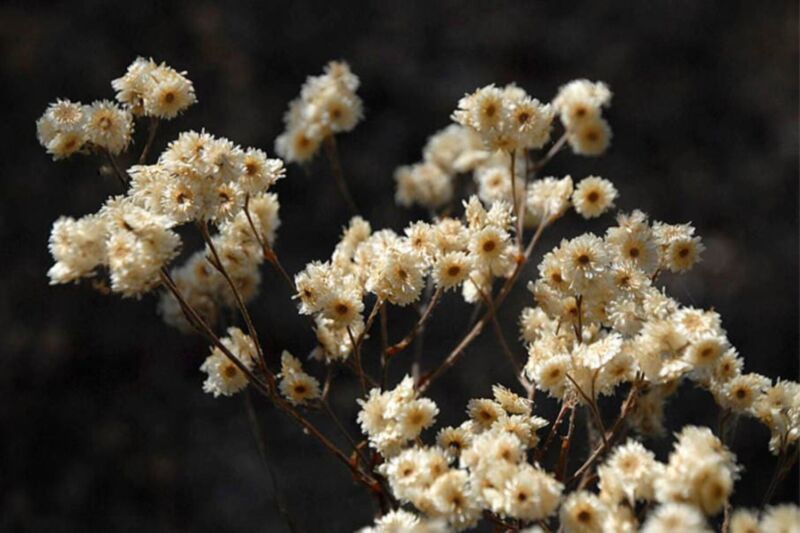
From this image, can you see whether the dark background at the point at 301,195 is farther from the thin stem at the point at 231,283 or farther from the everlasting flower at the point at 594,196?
the thin stem at the point at 231,283

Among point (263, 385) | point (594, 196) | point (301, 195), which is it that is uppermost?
point (301, 195)

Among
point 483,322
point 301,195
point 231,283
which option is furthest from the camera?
point 301,195

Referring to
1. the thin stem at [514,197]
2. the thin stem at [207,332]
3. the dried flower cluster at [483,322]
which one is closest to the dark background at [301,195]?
the thin stem at [514,197]

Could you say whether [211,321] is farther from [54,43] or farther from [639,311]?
[54,43]

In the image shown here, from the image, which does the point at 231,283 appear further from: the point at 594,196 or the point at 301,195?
the point at 301,195

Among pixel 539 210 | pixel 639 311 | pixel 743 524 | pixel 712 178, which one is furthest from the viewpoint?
pixel 712 178

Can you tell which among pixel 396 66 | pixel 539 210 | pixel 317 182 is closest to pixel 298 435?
pixel 317 182

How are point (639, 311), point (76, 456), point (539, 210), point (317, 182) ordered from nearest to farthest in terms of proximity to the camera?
point (639, 311)
point (539, 210)
point (76, 456)
point (317, 182)

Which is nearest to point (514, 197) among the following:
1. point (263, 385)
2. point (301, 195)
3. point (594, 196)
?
point (594, 196)
